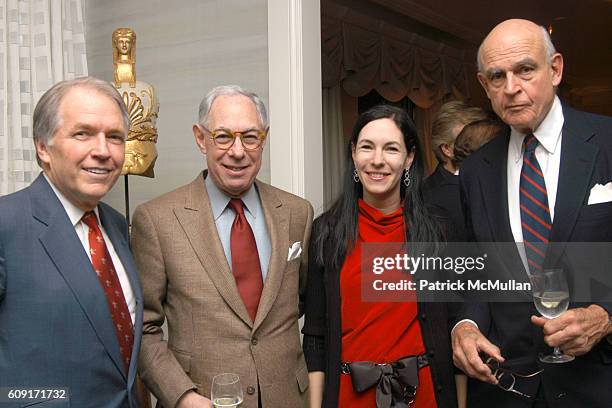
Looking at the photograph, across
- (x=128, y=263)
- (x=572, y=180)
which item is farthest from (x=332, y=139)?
(x=128, y=263)

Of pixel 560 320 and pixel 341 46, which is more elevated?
pixel 341 46

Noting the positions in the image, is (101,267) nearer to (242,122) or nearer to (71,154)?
(71,154)

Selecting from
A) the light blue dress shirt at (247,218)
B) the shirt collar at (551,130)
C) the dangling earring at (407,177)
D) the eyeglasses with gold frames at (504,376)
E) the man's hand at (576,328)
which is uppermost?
the shirt collar at (551,130)

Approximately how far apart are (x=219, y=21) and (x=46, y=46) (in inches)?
36.0

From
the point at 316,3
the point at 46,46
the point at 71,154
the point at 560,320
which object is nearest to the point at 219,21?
the point at 316,3

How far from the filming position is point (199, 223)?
2127 mm

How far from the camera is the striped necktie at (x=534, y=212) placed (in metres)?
1.96

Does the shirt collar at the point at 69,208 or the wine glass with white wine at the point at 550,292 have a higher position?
the shirt collar at the point at 69,208

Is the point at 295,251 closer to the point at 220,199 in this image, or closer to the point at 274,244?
the point at 274,244

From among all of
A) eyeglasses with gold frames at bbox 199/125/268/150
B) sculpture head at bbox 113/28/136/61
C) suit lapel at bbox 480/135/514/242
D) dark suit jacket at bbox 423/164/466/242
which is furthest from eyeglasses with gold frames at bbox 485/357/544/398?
sculpture head at bbox 113/28/136/61

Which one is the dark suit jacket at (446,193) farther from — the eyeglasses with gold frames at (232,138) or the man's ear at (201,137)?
the man's ear at (201,137)

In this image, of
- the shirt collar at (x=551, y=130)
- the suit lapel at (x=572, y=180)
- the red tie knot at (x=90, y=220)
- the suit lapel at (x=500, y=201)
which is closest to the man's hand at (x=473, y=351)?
the suit lapel at (x=500, y=201)

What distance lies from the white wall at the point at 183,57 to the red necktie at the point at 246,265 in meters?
1.20

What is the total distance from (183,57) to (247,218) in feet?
5.64
